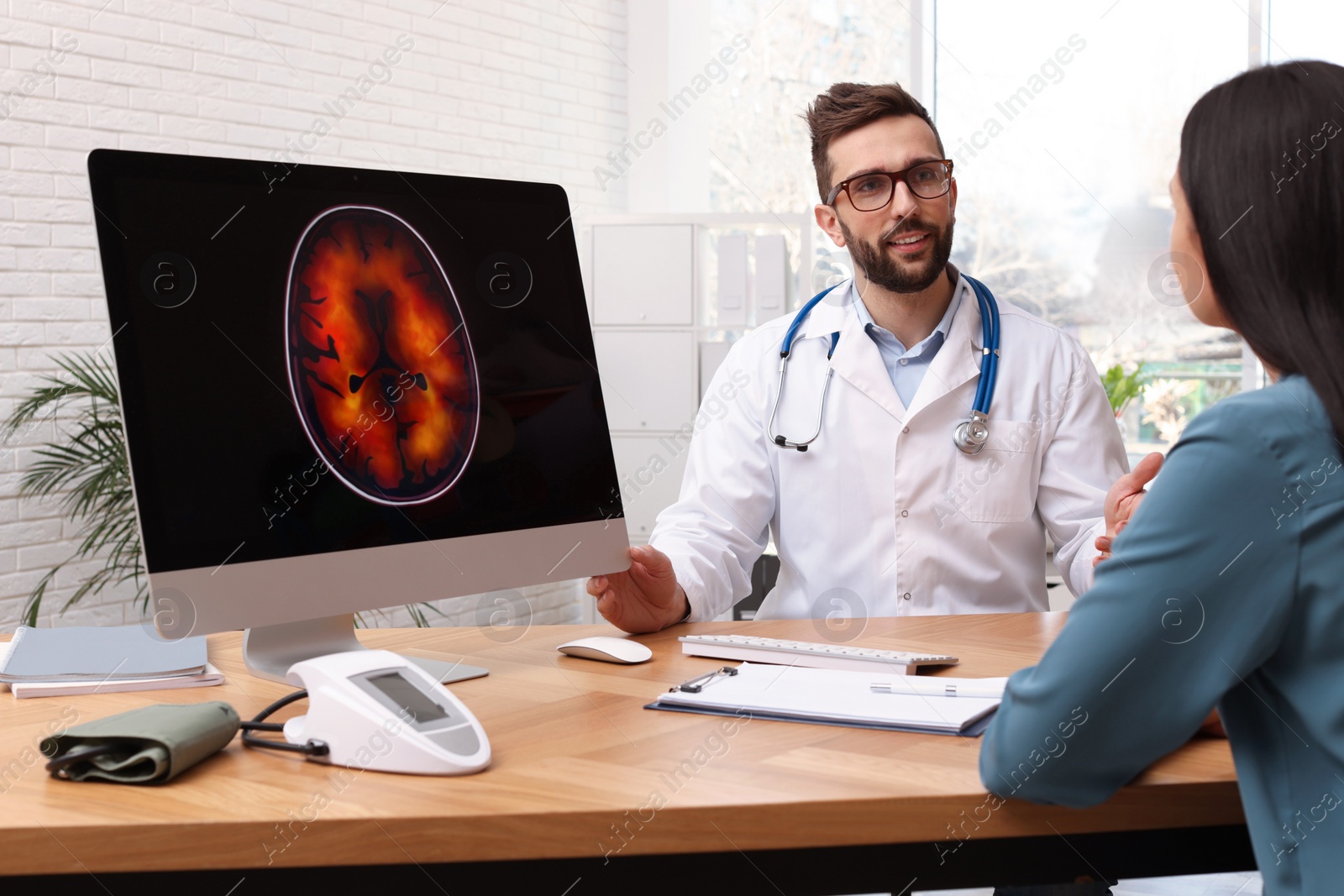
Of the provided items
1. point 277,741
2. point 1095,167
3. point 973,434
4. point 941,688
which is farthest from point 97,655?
point 1095,167

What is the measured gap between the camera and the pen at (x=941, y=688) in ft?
3.79

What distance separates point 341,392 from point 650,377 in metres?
3.53

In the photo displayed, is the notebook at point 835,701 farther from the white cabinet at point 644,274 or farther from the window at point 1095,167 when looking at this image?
the window at point 1095,167

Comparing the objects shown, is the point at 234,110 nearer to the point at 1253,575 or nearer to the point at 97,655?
the point at 97,655

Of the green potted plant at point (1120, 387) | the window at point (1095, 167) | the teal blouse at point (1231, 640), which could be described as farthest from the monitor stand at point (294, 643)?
the window at point (1095, 167)

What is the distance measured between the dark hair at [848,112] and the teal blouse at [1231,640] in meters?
1.43

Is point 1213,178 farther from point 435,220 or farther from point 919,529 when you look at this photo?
point 919,529

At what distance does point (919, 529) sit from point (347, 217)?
3.85 ft

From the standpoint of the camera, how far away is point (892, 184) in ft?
6.95

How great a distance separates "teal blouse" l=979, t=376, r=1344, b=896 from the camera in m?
0.82

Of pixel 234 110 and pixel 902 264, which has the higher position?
pixel 234 110

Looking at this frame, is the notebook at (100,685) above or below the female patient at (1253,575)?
below

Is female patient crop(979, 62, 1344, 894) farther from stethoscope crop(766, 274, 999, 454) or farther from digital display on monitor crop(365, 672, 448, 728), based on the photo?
stethoscope crop(766, 274, 999, 454)

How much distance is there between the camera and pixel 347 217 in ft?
3.98
